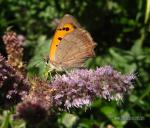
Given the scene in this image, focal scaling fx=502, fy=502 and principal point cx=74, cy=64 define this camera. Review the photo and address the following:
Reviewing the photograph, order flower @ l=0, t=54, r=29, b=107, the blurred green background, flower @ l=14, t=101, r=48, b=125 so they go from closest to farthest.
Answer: flower @ l=14, t=101, r=48, b=125 → flower @ l=0, t=54, r=29, b=107 → the blurred green background

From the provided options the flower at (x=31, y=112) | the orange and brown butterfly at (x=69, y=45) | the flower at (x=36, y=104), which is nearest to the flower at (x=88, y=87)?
the flower at (x=36, y=104)

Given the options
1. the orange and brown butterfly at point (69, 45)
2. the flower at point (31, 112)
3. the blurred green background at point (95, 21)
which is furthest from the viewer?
the blurred green background at point (95, 21)

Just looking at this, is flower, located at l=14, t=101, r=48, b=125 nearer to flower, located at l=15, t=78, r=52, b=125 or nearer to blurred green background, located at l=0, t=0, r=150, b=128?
flower, located at l=15, t=78, r=52, b=125

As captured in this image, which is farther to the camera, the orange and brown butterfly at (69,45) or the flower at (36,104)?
the orange and brown butterfly at (69,45)

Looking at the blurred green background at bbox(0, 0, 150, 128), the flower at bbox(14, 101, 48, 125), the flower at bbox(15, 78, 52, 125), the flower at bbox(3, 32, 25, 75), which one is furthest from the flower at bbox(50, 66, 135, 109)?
the blurred green background at bbox(0, 0, 150, 128)

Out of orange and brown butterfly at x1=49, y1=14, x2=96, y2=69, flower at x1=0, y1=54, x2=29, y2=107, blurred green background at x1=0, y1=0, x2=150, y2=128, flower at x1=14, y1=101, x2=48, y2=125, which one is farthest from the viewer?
blurred green background at x1=0, y1=0, x2=150, y2=128

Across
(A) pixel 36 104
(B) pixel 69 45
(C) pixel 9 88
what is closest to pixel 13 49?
(B) pixel 69 45

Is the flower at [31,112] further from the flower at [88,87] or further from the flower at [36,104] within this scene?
the flower at [88,87]

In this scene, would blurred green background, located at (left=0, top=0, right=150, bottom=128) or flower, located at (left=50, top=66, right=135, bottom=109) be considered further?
blurred green background, located at (left=0, top=0, right=150, bottom=128)
